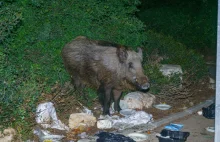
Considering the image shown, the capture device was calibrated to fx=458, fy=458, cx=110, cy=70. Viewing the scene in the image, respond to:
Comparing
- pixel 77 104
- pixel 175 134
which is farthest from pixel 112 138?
pixel 77 104

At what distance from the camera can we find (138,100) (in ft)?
31.7

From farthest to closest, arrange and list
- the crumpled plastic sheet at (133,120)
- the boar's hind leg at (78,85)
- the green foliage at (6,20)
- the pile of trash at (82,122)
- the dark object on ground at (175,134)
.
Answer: the boar's hind leg at (78,85)
the crumpled plastic sheet at (133,120)
the pile of trash at (82,122)
the dark object on ground at (175,134)
the green foliage at (6,20)

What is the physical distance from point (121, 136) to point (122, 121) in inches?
49.9

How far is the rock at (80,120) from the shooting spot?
822 cm

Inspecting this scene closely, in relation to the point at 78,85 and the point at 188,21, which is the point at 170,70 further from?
the point at 188,21

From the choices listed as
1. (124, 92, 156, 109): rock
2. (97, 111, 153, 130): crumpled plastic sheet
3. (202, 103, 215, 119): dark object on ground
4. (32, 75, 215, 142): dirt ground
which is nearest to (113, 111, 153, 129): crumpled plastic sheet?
(97, 111, 153, 130): crumpled plastic sheet

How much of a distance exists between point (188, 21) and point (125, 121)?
11.1m

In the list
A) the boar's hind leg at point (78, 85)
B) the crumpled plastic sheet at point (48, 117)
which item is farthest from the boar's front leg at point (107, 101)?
the crumpled plastic sheet at point (48, 117)

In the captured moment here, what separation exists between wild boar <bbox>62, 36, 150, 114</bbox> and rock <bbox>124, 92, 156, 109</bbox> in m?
0.31

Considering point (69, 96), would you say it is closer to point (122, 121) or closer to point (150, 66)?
point (122, 121)

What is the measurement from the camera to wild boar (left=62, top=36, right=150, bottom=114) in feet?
29.6

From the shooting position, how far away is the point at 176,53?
40.6ft

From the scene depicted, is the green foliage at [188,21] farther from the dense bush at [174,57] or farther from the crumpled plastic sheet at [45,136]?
the crumpled plastic sheet at [45,136]

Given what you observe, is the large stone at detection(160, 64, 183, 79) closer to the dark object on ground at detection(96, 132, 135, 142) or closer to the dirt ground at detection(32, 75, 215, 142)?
the dirt ground at detection(32, 75, 215, 142)
